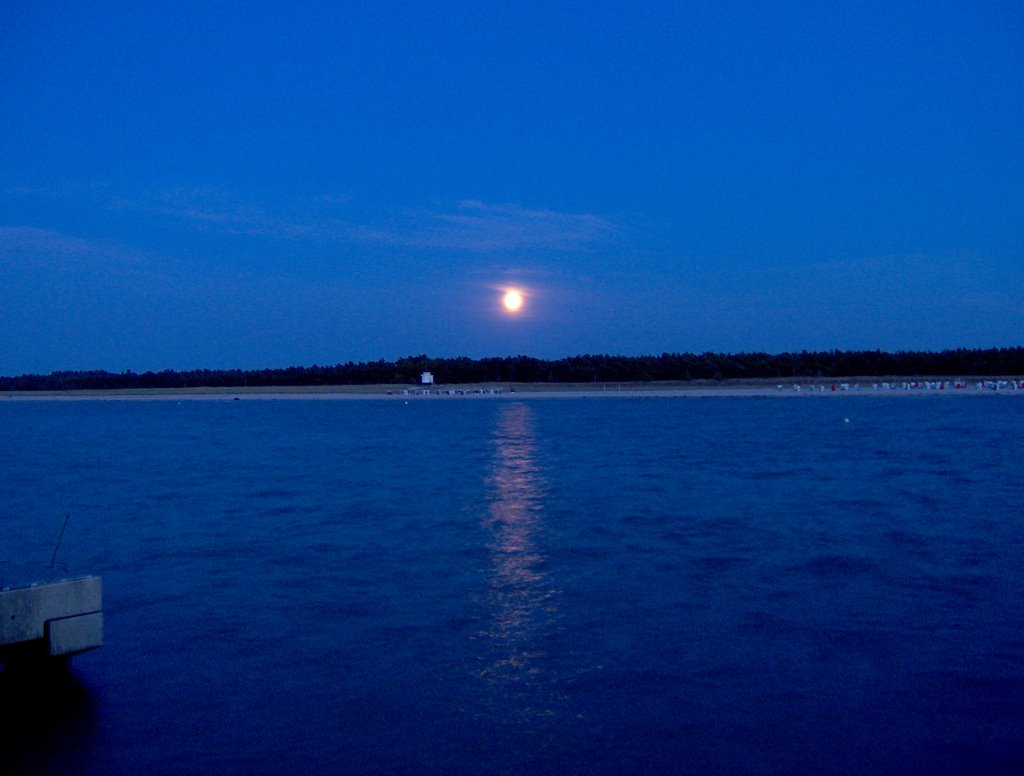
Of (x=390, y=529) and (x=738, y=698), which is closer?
(x=738, y=698)

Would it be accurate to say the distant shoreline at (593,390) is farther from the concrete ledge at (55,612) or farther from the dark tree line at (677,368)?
the concrete ledge at (55,612)

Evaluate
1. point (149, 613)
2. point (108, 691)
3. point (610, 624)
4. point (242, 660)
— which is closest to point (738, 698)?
point (610, 624)

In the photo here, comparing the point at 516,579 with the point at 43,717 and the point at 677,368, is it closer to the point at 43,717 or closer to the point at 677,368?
the point at 43,717

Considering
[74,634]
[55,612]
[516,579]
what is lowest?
[516,579]

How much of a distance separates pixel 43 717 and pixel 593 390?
110m

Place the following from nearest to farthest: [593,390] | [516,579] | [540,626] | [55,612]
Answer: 1. [55,612]
2. [540,626]
3. [516,579]
4. [593,390]

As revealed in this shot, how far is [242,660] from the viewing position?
10.4 m

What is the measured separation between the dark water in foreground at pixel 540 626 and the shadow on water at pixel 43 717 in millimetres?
35

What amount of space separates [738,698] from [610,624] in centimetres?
280

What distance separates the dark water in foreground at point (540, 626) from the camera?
809cm

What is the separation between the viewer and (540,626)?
11656 millimetres

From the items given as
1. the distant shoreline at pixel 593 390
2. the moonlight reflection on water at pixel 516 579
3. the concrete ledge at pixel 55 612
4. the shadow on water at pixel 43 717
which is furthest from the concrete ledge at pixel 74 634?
the distant shoreline at pixel 593 390

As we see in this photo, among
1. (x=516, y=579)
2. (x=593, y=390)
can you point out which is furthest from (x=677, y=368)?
(x=516, y=579)

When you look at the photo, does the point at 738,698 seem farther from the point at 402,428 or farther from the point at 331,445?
the point at 402,428
